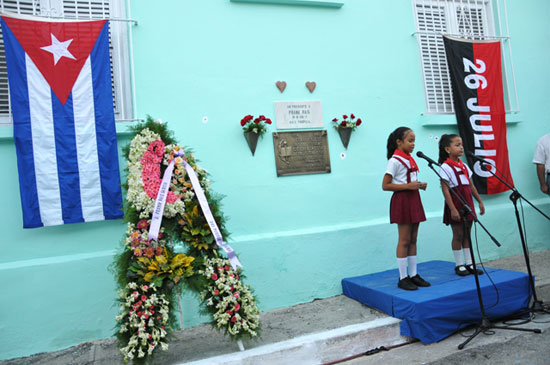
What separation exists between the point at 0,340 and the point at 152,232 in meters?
1.91

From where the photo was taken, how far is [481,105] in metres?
5.60

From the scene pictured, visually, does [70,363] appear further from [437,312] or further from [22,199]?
[437,312]

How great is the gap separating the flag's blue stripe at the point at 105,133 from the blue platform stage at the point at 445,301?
273cm

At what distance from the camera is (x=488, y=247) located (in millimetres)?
5469

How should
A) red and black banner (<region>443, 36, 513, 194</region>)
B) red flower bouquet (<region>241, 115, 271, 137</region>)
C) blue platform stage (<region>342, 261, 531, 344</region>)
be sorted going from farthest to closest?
red and black banner (<region>443, 36, 513, 194</region>), red flower bouquet (<region>241, 115, 271, 137</region>), blue platform stage (<region>342, 261, 531, 344</region>)

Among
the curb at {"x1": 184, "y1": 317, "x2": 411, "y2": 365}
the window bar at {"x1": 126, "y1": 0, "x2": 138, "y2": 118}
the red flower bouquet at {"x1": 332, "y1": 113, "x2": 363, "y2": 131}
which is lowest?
the curb at {"x1": 184, "y1": 317, "x2": 411, "y2": 365}

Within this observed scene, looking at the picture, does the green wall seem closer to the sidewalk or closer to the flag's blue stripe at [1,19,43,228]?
the flag's blue stripe at [1,19,43,228]

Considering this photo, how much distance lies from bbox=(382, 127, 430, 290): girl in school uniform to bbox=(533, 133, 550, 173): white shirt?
9.34 ft

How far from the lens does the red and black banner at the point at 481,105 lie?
550 cm

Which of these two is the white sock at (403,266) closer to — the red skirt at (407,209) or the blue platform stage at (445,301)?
the blue platform stage at (445,301)

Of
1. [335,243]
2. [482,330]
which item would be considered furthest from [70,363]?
[482,330]

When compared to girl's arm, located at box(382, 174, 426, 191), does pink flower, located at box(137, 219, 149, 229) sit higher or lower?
lower

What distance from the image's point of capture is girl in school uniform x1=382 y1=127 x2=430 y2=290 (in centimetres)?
389

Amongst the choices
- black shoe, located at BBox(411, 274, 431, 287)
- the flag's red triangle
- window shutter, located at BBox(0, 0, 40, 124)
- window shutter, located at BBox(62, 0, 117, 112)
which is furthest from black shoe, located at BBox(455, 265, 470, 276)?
window shutter, located at BBox(0, 0, 40, 124)
